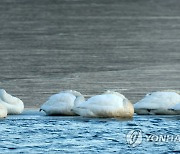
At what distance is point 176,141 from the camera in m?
13.7

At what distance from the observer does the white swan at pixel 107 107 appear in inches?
614

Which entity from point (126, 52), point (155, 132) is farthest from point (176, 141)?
point (126, 52)

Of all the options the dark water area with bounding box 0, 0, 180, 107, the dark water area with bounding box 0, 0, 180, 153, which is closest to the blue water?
the dark water area with bounding box 0, 0, 180, 153

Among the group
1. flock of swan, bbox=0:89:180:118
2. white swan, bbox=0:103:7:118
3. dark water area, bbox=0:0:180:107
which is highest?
dark water area, bbox=0:0:180:107

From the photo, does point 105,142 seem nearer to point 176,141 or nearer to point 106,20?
point 176,141

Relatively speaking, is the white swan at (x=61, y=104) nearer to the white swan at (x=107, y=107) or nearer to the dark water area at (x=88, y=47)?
the white swan at (x=107, y=107)

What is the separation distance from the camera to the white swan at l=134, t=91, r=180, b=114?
635 inches

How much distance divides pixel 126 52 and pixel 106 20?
6.84 metres

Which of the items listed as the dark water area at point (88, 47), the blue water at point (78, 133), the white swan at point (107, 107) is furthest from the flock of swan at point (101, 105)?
the dark water area at point (88, 47)

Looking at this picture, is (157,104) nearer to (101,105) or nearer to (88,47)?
(101,105)

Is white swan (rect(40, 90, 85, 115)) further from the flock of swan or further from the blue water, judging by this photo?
the blue water

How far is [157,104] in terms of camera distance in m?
16.2

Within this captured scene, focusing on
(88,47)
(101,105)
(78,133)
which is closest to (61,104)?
(101,105)

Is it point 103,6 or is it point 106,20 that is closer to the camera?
point 106,20
